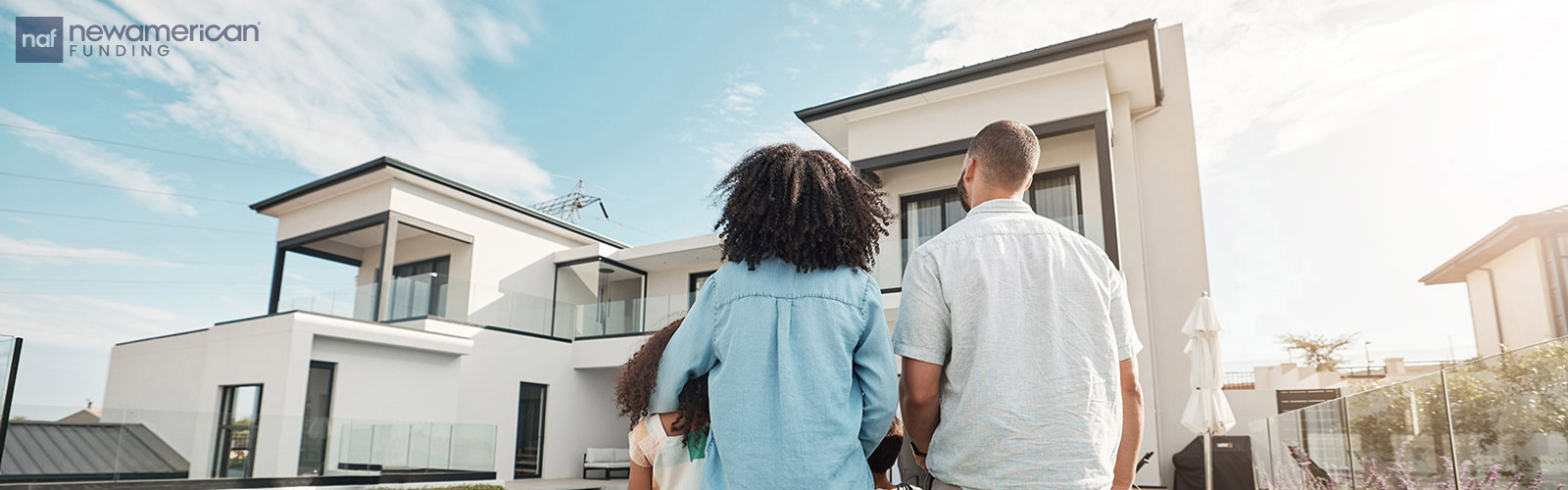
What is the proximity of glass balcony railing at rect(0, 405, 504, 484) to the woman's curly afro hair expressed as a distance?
11.1 meters

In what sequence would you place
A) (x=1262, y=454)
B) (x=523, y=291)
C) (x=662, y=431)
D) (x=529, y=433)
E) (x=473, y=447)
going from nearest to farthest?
(x=662, y=431) < (x=1262, y=454) < (x=473, y=447) < (x=529, y=433) < (x=523, y=291)

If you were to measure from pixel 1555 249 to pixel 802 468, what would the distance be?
17.9 metres

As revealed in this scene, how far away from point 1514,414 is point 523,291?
15637mm

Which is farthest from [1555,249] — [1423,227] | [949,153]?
[949,153]

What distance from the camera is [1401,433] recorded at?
4.62 meters

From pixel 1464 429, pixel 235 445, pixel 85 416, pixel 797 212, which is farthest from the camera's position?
pixel 235 445

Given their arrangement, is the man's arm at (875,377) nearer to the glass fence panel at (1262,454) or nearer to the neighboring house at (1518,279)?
the glass fence panel at (1262,454)

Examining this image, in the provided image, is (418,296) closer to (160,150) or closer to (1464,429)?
(1464,429)

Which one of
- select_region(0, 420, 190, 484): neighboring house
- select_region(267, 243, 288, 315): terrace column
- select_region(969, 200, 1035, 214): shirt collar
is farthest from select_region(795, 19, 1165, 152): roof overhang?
select_region(267, 243, 288, 315): terrace column

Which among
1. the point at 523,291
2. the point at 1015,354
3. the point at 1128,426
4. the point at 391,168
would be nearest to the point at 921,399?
the point at 1015,354

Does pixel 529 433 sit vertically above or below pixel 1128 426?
below

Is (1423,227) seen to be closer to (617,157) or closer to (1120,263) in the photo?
(1120,263)

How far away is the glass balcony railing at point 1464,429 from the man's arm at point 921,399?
308 centimetres

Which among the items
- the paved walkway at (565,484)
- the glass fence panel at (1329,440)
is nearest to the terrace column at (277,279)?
the paved walkway at (565,484)
